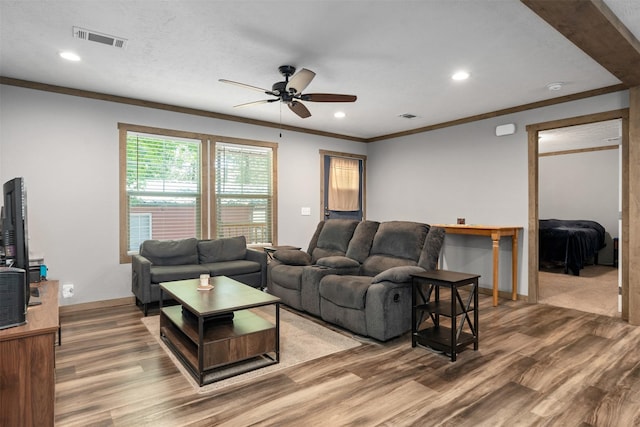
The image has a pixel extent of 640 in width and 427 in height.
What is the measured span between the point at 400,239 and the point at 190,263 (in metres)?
2.72

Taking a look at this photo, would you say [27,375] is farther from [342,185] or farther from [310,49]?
[342,185]

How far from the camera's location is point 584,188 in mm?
8219

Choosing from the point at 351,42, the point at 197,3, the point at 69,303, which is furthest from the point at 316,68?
the point at 69,303

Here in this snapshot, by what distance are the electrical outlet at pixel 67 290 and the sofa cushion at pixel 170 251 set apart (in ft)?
2.72

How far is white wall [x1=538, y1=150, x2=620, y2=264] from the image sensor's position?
25.6ft

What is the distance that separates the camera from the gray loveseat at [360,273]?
129 inches

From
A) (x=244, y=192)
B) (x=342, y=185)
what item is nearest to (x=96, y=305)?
(x=244, y=192)

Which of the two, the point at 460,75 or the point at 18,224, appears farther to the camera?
the point at 460,75

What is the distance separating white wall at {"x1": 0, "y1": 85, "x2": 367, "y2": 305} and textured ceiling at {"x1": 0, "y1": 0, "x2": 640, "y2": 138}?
0.27 meters

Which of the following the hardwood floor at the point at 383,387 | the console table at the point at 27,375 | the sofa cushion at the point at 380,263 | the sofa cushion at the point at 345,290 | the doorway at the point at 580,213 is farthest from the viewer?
the doorway at the point at 580,213

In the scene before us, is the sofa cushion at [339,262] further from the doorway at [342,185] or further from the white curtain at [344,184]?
the white curtain at [344,184]

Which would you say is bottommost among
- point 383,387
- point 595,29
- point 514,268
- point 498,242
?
point 383,387

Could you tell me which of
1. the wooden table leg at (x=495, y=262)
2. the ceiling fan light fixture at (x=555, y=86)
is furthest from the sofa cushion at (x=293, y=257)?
the ceiling fan light fixture at (x=555, y=86)

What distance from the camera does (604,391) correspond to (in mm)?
2484
